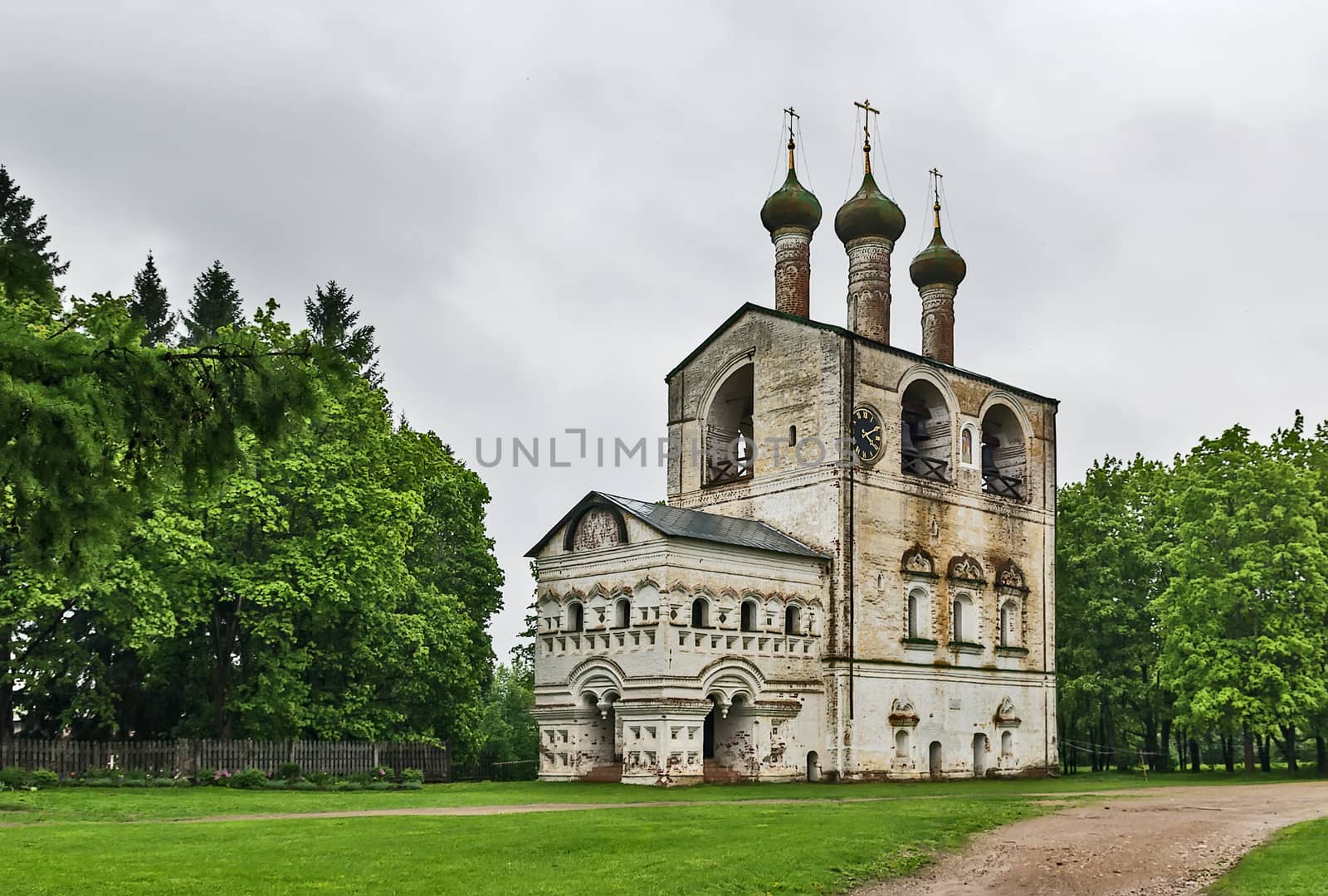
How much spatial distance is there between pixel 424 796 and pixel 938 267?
24.0 meters

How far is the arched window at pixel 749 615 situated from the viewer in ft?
101

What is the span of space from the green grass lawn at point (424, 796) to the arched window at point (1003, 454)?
868cm

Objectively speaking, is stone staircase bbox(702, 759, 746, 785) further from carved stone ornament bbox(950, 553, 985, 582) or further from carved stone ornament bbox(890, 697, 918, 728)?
carved stone ornament bbox(950, 553, 985, 582)

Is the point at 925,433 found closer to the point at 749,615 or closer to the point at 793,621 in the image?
the point at 793,621

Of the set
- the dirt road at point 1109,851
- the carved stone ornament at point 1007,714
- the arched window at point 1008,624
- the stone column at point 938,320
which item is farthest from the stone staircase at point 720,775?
the stone column at point 938,320

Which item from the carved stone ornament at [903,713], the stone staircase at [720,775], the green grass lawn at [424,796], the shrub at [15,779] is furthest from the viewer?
the carved stone ornament at [903,713]

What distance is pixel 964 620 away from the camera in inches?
1399

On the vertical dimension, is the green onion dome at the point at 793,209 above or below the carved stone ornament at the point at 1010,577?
above

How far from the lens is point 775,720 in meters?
30.8

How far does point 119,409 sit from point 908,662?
2782 cm

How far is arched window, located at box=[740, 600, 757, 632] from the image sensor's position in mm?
30797

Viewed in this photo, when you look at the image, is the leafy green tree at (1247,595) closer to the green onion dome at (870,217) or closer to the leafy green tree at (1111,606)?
the leafy green tree at (1111,606)

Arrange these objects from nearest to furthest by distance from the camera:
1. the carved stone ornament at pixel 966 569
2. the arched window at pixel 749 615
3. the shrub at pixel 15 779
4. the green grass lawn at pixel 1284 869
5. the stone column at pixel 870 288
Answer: the green grass lawn at pixel 1284 869
the shrub at pixel 15 779
the arched window at pixel 749 615
the carved stone ornament at pixel 966 569
the stone column at pixel 870 288

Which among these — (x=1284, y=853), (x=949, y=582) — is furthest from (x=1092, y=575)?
(x=1284, y=853)
